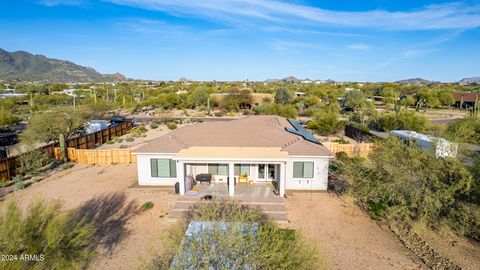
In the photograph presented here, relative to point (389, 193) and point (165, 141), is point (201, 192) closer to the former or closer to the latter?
point (165, 141)

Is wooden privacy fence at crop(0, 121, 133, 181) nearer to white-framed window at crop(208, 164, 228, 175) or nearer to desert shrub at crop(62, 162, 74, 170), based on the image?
desert shrub at crop(62, 162, 74, 170)

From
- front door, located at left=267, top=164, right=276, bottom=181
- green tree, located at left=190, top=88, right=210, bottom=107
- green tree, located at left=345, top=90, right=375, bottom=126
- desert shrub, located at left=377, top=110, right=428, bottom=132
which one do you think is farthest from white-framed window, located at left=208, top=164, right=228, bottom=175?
green tree, located at left=190, top=88, right=210, bottom=107

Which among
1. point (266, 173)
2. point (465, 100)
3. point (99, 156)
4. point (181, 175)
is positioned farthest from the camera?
point (465, 100)

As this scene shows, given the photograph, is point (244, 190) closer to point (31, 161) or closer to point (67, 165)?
point (67, 165)

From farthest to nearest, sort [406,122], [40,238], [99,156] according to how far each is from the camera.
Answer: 1. [406,122]
2. [99,156]
3. [40,238]

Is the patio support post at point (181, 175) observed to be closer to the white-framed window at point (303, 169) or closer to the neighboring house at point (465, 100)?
the white-framed window at point (303, 169)

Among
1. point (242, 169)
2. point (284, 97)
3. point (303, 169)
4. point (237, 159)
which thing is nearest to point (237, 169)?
point (242, 169)
